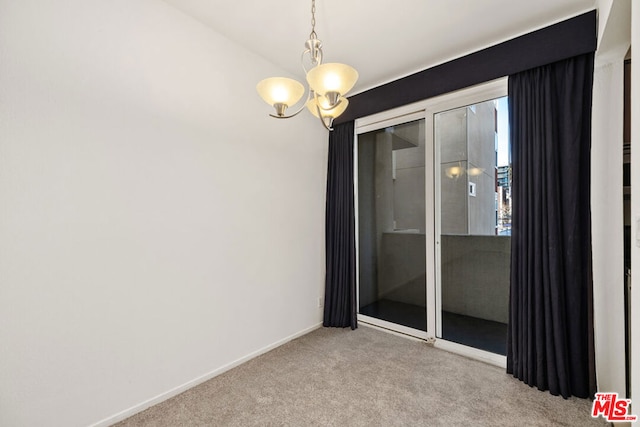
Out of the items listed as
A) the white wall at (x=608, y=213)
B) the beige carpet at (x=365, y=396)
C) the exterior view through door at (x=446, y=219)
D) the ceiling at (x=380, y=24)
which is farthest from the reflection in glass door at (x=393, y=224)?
the white wall at (x=608, y=213)

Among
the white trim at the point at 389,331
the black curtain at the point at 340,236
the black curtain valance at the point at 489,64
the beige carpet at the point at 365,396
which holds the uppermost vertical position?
the black curtain valance at the point at 489,64

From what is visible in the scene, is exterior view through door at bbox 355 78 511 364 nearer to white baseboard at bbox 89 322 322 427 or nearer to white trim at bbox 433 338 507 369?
white trim at bbox 433 338 507 369

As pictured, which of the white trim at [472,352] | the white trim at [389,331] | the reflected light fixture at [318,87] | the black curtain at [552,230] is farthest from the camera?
the white trim at [389,331]

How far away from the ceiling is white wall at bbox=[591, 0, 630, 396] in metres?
0.50

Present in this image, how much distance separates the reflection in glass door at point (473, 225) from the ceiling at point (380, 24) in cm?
57

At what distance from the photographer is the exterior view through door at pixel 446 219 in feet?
8.43

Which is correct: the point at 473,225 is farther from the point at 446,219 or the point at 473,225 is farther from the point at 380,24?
the point at 380,24

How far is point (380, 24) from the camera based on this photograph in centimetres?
218

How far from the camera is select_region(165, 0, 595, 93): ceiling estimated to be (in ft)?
6.52

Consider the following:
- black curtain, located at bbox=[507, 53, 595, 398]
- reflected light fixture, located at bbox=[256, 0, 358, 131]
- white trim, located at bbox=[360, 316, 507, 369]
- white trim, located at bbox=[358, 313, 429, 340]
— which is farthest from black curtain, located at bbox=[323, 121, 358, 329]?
reflected light fixture, located at bbox=[256, 0, 358, 131]

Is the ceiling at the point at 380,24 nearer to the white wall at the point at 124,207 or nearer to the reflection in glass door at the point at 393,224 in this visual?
the white wall at the point at 124,207

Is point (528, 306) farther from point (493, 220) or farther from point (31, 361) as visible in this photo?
point (31, 361)

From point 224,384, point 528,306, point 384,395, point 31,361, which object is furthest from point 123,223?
point 528,306

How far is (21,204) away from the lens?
1.47 meters
